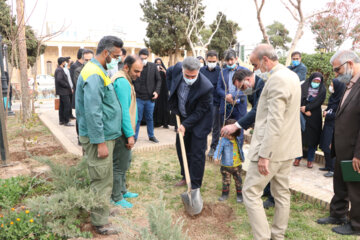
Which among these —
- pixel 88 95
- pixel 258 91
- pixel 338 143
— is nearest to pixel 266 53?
pixel 258 91

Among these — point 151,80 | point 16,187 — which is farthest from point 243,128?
point 151,80

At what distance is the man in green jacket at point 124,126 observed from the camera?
327 centimetres

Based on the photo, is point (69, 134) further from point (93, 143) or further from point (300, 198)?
point (300, 198)

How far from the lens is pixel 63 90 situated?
8.21m

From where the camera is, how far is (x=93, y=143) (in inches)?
106

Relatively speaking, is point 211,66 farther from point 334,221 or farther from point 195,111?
point 334,221

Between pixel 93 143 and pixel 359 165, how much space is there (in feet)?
8.60

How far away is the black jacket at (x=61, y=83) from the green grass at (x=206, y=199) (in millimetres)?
3923

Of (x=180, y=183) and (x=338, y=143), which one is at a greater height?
(x=338, y=143)

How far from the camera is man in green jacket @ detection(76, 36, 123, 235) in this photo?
2.62m

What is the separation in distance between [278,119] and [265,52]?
63 centimetres

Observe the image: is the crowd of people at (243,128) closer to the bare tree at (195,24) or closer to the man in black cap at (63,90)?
the man in black cap at (63,90)

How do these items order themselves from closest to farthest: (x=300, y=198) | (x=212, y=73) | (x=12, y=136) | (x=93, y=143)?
(x=93, y=143) → (x=300, y=198) → (x=212, y=73) → (x=12, y=136)

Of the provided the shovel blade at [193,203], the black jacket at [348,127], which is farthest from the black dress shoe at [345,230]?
the shovel blade at [193,203]
